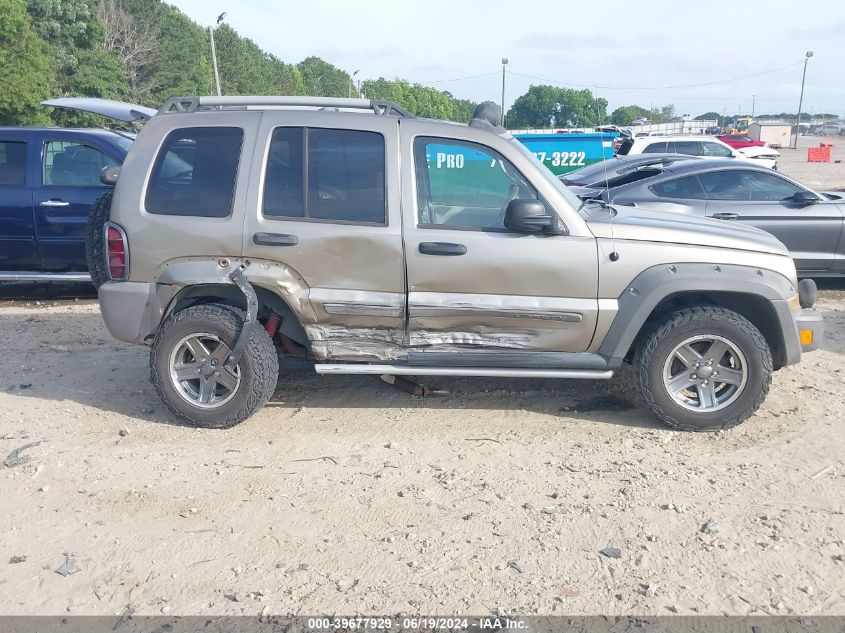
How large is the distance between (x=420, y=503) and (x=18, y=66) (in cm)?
3741

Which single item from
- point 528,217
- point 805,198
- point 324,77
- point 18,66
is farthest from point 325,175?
point 324,77

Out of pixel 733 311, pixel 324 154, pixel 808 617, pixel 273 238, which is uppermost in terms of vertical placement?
pixel 324 154

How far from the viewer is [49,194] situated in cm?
823

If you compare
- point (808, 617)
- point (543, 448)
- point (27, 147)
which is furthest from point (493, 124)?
point (27, 147)

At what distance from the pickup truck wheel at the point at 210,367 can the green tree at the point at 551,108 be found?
92.6 meters

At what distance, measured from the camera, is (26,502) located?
4086 millimetres

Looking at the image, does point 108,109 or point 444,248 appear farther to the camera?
point 108,109

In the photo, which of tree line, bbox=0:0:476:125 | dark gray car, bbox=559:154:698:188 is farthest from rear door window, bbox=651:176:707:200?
tree line, bbox=0:0:476:125

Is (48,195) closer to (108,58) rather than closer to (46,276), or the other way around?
(46,276)

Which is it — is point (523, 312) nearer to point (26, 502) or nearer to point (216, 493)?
point (216, 493)

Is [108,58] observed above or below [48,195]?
above

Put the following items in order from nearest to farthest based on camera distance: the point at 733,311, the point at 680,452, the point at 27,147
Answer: the point at 680,452, the point at 733,311, the point at 27,147

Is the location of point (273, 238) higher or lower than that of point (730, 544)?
higher

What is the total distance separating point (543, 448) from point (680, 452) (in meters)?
0.82
